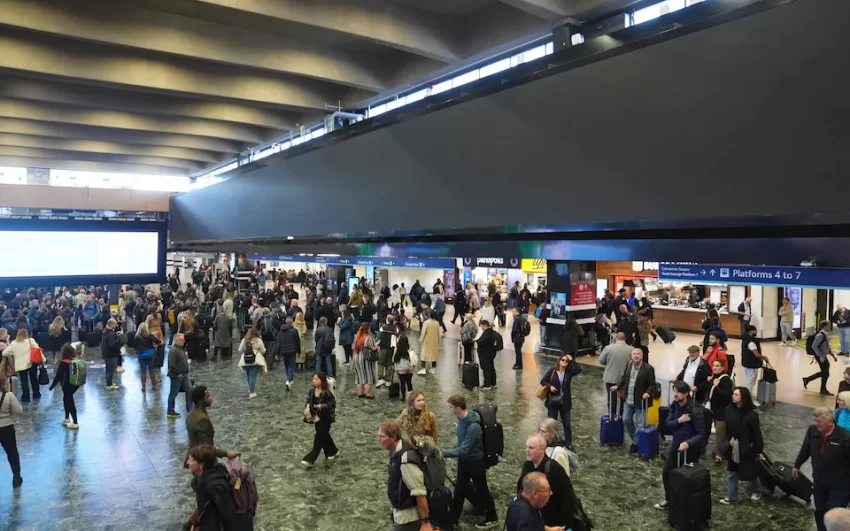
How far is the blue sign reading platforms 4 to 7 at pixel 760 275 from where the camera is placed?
6.71m

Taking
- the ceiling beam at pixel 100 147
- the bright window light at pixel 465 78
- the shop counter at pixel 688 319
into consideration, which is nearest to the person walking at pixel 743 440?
the bright window light at pixel 465 78

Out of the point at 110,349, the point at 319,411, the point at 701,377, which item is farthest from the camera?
the point at 110,349

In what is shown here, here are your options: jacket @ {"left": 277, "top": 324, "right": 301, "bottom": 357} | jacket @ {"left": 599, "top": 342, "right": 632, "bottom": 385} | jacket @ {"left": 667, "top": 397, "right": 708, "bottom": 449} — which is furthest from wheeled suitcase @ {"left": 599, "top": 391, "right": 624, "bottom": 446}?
jacket @ {"left": 277, "top": 324, "right": 301, "bottom": 357}

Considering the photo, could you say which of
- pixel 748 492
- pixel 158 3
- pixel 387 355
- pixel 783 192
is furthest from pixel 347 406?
pixel 783 192

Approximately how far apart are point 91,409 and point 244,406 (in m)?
2.70

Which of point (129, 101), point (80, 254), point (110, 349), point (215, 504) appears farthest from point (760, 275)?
point (129, 101)

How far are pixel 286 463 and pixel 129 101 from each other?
9.41m

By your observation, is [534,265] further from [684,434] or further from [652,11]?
[684,434]

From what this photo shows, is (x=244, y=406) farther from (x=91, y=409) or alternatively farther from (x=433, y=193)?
(x=433, y=193)

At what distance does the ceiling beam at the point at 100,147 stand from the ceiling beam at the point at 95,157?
3.72ft

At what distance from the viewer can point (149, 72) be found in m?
10.0

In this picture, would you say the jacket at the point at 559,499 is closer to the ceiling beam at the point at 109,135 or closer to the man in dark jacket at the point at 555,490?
the man in dark jacket at the point at 555,490

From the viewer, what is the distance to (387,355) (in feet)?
36.4

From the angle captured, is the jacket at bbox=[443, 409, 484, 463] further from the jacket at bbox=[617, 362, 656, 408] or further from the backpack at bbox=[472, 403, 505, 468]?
the jacket at bbox=[617, 362, 656, 408]
